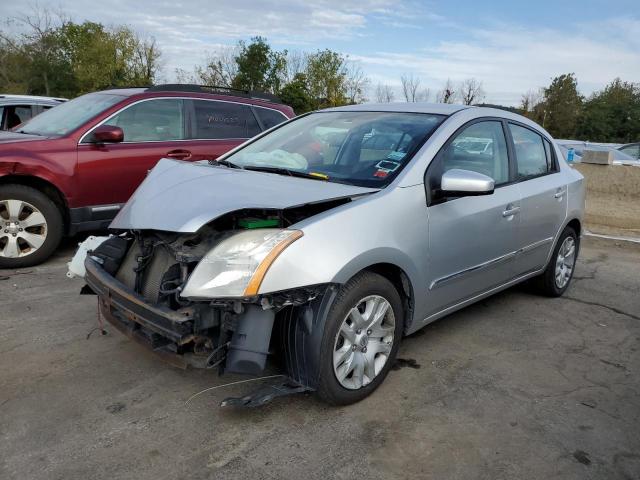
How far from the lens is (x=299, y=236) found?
8.57 ft

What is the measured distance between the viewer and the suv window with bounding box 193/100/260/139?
249 inches

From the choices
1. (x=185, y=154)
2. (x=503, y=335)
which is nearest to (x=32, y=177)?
(x=185, y=154)

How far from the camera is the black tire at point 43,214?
512 centimetres

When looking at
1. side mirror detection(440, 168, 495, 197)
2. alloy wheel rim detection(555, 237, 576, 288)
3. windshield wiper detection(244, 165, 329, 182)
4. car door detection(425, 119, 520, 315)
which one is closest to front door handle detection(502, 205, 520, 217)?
car door detection(425, 119, 520, 315)

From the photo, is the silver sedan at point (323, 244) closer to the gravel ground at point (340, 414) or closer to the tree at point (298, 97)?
the gravel ground at point (340, 414)

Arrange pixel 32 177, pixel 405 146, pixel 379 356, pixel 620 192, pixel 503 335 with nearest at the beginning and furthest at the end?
pixel 379 356 < pixel 405 146 < pixel 503 335 < pixel 32 177 < pixel 620 192

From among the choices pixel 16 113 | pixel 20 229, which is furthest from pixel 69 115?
pixel 16 113

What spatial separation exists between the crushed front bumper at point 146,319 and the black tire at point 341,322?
0.61m

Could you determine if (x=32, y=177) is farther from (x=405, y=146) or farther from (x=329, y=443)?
(x=329, y=443)

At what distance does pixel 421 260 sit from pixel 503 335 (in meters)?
1.36

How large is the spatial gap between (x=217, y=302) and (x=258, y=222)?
473mm

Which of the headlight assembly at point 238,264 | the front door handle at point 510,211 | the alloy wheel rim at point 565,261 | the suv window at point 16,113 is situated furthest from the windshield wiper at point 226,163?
the suv window at point 16,113

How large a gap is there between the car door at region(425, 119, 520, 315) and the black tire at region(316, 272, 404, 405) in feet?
1.42

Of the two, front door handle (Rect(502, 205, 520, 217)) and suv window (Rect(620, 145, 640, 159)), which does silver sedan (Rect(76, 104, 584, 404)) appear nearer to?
front door handle (Rect(502, 205, 520, 217))
